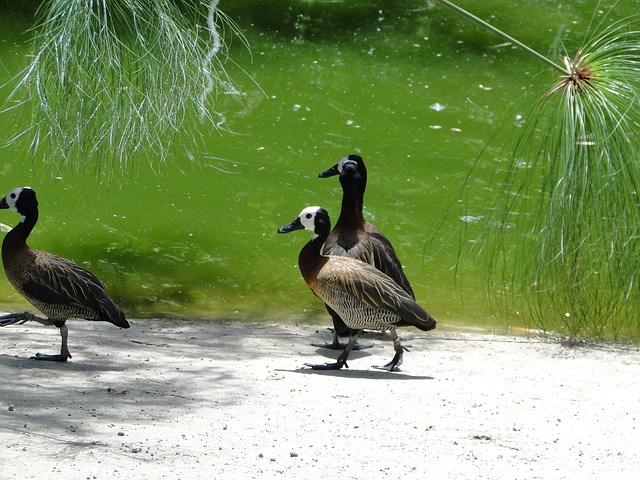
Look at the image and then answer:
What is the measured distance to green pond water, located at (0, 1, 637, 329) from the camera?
8.26 meters

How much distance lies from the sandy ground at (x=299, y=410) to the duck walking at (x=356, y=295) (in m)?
0.27

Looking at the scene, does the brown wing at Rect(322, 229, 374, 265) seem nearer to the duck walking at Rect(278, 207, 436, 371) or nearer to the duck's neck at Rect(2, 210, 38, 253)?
the duck walking at Rect(278, 207, 436, 371)

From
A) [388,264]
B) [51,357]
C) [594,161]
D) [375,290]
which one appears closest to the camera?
[594,161]

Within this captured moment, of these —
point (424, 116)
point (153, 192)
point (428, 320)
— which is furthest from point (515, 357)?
point (424, 116)

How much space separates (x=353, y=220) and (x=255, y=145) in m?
4.22

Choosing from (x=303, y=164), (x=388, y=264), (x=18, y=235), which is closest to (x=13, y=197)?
(x=18, y=235)

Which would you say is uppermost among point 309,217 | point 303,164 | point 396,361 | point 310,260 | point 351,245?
point 303,164

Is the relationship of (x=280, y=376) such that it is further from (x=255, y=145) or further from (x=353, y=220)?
(x=255, y=145)

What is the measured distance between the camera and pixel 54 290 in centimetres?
571

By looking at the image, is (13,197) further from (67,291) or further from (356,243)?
(356,243)

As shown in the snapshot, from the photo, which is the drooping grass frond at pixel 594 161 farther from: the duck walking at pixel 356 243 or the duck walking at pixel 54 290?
the duck walking at pixel 54 290

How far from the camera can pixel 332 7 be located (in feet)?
50.1

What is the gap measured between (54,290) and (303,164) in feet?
16.9

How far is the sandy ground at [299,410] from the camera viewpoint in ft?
13.2
